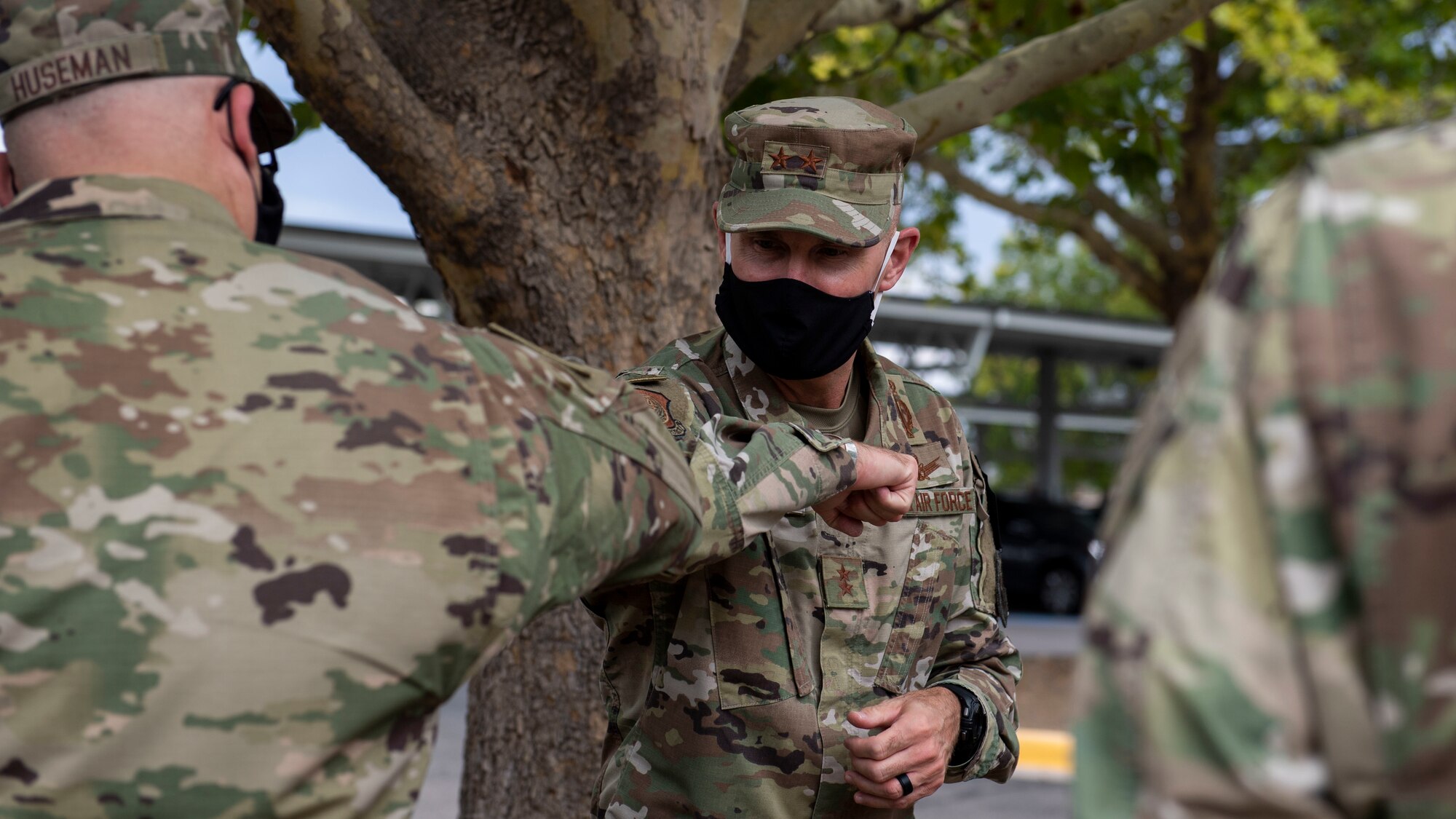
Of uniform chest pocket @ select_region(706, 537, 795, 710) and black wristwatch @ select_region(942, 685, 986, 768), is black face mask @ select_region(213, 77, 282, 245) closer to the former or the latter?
uniform chest pocket @ select_region(706, 537, 795, 710)

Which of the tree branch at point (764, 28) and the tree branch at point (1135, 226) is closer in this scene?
the tree branch at point (764, 28)

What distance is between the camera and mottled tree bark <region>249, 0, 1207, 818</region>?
9.74ft

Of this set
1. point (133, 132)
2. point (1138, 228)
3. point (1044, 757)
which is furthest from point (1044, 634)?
point (133, 132)

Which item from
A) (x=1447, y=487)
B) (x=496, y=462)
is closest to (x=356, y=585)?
(x=496, y=462)

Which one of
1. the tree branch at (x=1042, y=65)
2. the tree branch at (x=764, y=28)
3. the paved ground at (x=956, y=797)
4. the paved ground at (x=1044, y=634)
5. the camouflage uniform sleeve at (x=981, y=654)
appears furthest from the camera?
the paved ground at (x=1044, y=634)

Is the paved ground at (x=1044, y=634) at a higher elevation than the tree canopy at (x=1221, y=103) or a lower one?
lower

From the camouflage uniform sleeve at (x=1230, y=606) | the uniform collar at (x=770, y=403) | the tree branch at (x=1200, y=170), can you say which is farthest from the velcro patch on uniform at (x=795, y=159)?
the tree branch at (x=1200, y=170)

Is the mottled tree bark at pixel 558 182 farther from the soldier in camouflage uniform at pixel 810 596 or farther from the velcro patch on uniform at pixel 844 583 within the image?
the velcro patch on uniform at pixel 844 583

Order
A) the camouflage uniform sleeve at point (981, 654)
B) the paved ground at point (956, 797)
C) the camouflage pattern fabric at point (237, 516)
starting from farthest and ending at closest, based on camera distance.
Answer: the paved ground at point (956, 797) < the camouflage uniform sleeve at point (981, 654) < the camouflage pattern fabric at point (237, 516)

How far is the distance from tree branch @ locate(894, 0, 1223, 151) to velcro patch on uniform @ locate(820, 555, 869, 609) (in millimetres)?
1922

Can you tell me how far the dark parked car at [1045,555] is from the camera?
53.5 ft

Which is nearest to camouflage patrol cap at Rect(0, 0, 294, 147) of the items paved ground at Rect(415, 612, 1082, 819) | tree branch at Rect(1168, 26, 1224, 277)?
paved ground at Rect(415, 612, 1082, 819)

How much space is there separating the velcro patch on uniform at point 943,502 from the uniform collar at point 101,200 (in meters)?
1.24

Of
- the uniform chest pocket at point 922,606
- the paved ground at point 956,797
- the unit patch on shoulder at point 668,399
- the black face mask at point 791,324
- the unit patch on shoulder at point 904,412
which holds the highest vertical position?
the black face mask at point 791,324
